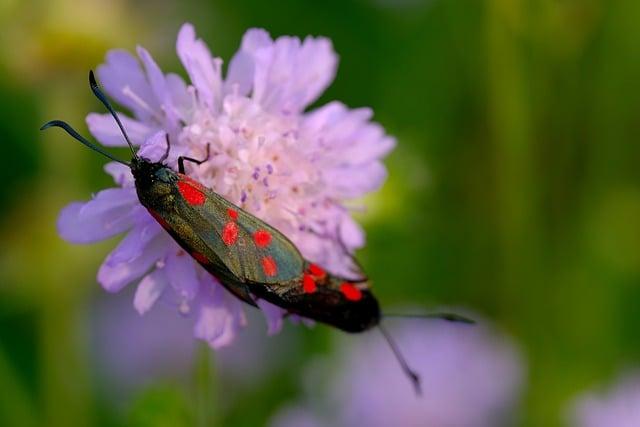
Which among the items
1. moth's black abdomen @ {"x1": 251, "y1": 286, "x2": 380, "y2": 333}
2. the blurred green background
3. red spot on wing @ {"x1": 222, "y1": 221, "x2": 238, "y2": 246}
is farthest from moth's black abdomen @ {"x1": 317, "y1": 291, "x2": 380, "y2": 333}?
the blurred green background

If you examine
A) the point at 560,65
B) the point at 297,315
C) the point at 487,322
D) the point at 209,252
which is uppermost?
the point at 209,252

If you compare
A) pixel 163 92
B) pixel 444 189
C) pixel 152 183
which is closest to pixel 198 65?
pixel 163 92

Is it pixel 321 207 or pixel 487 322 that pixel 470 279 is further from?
pixel 321 207

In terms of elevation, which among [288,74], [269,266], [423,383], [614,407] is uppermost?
[288,74]

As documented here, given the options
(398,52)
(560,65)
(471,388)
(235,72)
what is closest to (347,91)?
(398,52)

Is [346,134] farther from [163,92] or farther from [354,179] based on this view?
[163,92]
